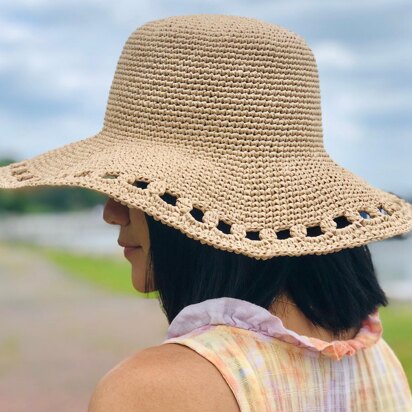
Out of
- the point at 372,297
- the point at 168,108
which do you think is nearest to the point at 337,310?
the point at 372,297

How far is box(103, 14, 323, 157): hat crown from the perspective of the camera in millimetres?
1188

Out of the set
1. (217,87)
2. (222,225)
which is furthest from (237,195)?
(217,87)

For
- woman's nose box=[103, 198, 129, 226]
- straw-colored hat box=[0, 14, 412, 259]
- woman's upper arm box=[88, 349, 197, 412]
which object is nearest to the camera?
woman's upper arm box=[88, 349, 197, 412]

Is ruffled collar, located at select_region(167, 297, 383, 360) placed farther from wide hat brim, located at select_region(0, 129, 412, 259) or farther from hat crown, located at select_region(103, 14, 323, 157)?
hat crown, located at select_region(103, 14, 323, 157)

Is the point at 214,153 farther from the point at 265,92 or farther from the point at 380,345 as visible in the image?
the point at 380,345

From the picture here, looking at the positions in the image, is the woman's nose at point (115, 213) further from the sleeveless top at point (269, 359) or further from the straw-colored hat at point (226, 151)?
the sleeveless top at point (269, 359)

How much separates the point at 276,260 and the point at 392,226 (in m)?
0.22

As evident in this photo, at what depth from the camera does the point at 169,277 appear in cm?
117

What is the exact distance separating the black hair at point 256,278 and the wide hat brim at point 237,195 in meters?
0.04

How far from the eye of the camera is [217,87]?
3.90 ft

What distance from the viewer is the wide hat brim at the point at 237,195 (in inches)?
42.6

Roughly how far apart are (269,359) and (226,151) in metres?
0.30

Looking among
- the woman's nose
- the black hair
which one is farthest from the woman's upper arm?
the woman's nose

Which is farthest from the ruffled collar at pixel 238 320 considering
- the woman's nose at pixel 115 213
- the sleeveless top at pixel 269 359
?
the woman's nose at pixel 115 213
